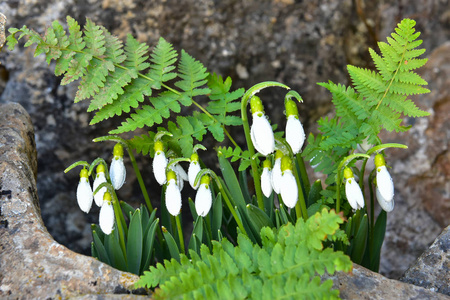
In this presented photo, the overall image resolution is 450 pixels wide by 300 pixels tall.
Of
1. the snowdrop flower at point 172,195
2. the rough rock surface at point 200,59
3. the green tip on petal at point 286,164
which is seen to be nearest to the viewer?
the green tip on petal at point 286,164

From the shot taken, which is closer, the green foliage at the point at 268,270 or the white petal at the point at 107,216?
the green foliage at the point at 268,270

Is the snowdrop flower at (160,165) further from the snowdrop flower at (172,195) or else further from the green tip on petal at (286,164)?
the green tip on petal at (286,164)

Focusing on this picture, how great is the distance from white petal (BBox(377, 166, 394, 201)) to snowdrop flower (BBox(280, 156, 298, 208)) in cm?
33

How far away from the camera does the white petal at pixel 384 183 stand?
1.91m

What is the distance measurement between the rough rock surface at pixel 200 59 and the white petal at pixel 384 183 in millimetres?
1388

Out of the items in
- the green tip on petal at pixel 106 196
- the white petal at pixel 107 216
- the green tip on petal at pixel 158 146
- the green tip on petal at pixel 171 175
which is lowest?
the white petal at pixel 107 216

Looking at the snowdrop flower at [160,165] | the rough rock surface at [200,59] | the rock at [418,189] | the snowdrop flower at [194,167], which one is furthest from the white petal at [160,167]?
the rock at [418,189]

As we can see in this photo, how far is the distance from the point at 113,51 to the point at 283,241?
3.62 feet

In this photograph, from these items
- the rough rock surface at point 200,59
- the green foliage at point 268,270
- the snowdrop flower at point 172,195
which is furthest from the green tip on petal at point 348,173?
the rough rock surface at point 200,59

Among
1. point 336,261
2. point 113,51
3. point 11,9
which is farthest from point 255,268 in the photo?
point 11,9

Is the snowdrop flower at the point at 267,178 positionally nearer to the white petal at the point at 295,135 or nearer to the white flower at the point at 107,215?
the white petal at the point at 295,135

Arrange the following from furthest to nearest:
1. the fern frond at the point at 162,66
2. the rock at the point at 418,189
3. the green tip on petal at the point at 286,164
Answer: the rock at the point at 418,189
the fern frond at the point at 162,66
the green tip on petal at the point at 286,164

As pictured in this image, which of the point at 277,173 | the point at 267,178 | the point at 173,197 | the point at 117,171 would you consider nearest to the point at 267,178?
the point at 267,178

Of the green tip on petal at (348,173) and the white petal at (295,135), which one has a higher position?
the white petal at (295,135)
